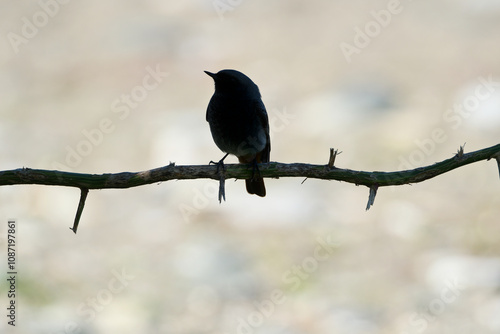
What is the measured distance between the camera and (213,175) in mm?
4176

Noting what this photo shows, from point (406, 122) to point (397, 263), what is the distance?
398 centimetres

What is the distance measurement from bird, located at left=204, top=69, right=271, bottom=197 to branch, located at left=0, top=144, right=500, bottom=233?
8.15 ft

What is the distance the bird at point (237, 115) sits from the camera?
6816 millimetres

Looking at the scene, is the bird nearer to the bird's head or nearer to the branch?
the bird's head

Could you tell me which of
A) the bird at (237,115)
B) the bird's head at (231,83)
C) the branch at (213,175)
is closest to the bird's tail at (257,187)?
the bird at (237,115)

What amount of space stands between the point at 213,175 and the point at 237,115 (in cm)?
269

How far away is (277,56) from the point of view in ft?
56.2

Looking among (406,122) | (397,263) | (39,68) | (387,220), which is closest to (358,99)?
(406,122)

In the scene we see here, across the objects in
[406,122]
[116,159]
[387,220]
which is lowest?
[387,220]

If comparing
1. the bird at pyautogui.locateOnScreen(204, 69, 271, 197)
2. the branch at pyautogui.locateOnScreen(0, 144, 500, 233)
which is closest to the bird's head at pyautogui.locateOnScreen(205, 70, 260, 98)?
the bird at pyautogui.locateOnScreen(204, 69, 271, 197)

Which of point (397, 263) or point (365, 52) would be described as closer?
point (397, 263)

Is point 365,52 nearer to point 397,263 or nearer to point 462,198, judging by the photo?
point 462,198

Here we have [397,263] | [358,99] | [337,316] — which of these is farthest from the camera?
[358,99]

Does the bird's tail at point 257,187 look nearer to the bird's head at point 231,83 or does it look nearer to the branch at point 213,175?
the bird's head at point 231,83
